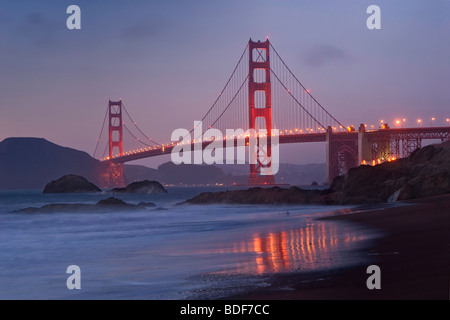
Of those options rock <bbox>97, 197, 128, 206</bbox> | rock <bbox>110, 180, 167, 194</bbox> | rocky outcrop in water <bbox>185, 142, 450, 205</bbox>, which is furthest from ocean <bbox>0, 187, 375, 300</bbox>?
rock <bbox>110, 180, 167, 194</bbox>

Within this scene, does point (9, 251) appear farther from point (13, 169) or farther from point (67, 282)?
point (13, 169)

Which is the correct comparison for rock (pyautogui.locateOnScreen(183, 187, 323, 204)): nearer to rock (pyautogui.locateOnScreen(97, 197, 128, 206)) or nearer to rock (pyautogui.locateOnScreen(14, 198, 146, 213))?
rock (pyautogui.locateOnScreen(97, 197, 128, 206))

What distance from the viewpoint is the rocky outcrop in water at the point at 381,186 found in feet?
65.5

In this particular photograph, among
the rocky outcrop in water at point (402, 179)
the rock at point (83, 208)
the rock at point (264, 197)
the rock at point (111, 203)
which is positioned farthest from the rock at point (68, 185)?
the rocky outcrop in water at point (402, 179)

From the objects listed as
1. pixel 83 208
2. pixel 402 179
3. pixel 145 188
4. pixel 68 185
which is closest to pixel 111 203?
pixel 83 208

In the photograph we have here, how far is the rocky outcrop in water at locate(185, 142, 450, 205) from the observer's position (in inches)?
786

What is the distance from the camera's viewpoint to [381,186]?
78.8 feet

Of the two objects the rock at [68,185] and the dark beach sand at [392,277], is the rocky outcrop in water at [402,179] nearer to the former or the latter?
the dark beach sand at [392,277]

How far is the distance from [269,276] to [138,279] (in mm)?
1573

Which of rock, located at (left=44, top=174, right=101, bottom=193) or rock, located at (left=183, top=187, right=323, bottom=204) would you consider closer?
rock, located at (left=183, top=187, right=323, bottom=204)

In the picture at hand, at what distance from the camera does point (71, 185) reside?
75625mm

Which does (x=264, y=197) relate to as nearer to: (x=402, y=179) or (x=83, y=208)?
(x=402, y=179)

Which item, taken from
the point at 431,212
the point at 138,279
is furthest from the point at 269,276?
the point at 431,212
